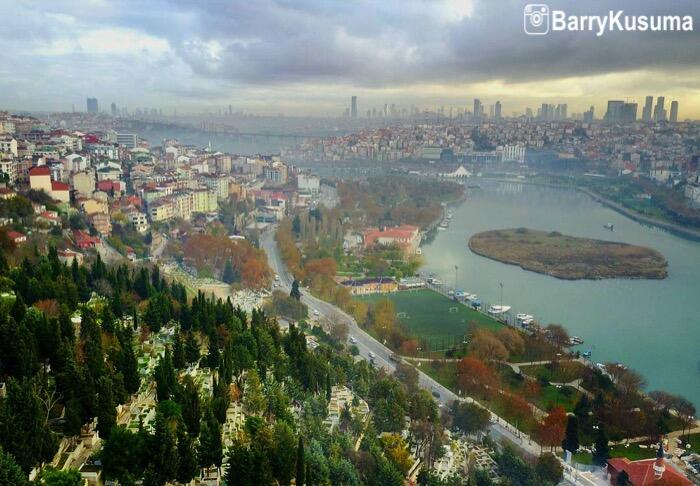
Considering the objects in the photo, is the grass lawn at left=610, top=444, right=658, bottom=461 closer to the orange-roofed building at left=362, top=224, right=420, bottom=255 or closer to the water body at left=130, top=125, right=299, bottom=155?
the orange-roofed building at left=362, top=224, right=420, bottom=255

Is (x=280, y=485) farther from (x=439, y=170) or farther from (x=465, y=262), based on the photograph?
(x=439, y=170)

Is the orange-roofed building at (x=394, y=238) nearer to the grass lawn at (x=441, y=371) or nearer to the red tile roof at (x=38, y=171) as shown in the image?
the grass lawn at (x=441, y=371)

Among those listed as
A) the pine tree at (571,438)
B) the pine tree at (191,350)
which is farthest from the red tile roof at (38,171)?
the pine tree at (571,438)

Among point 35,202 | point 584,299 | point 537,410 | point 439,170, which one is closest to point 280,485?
point 537,410

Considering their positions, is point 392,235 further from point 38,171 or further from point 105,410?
point 105,410

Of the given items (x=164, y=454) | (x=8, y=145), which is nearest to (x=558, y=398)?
(x=164, y=454)

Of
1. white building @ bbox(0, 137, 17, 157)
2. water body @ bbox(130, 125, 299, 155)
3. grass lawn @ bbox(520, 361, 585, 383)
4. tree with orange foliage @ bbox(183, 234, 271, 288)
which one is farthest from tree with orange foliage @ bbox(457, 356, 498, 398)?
water body @ bbox(130, 125, 299, 155)
